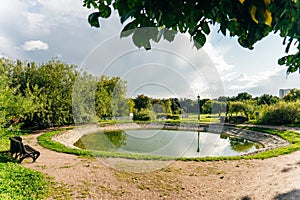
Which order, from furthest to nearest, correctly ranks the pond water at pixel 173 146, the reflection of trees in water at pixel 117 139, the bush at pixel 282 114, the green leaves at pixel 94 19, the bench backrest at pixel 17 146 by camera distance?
the bush at pixel 282 114, the reflection of trees in water at pixel 117 139, the pond water at pixel 173 146, the bench backrest at pixel 17 146, the green leaves at pixel 94 19

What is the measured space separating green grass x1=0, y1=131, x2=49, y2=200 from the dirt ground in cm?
36

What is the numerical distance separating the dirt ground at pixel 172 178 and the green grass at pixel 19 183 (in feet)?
1.19

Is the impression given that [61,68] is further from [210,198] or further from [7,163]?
[210,198]

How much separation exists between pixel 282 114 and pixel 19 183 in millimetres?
23892

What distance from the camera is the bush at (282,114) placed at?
2234 centimetres

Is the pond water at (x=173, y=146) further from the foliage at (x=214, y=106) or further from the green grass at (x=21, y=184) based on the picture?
the foliage at (x=214, y=106)

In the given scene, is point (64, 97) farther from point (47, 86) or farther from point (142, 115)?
point (142, 115)

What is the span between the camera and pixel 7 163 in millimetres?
7430

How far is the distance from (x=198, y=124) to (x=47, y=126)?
53.0ft

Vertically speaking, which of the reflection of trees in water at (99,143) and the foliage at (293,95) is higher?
the foliage at (293,95)

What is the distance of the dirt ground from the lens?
17.7ft

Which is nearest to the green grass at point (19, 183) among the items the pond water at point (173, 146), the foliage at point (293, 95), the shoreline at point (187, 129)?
the shoreline at point (187, 129)

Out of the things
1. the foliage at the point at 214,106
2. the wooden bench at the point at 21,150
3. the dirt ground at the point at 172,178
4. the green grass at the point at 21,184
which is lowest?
the dirt ground at the point at 172,178

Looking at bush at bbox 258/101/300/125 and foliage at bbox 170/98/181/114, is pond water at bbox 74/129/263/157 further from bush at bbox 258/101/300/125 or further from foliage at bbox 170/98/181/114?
foliage at bbox 170/98/181/114
